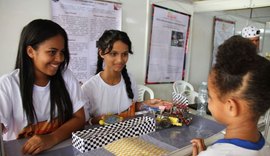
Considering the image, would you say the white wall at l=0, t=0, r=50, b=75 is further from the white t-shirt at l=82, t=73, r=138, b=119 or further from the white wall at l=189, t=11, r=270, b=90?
the white wall at l=189, t=11, r=270, b=90

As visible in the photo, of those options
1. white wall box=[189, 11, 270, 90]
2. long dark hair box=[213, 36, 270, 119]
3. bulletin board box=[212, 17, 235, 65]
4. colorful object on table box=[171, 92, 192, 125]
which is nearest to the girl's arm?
colorful object on table box=[171, 92, 192, 125]

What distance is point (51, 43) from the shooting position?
1.02 m

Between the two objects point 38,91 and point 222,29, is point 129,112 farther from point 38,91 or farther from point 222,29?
point 222,29

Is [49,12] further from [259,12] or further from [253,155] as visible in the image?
[259,12]

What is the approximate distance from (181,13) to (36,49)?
2.50m

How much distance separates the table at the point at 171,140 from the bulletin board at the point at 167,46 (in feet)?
5.67

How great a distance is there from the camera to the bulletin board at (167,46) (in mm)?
2818

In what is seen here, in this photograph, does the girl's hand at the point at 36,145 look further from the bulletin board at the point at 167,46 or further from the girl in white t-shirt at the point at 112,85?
the bulletin board at the point at 167,46

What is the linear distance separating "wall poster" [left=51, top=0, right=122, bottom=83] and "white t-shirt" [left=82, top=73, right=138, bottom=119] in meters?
0.81

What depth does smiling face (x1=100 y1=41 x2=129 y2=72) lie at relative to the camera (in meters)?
1.41

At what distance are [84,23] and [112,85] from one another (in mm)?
988

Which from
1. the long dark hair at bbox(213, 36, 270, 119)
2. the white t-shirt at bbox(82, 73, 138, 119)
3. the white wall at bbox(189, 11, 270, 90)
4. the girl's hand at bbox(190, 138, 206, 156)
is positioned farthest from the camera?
the white wall at bbox(189, 11, 270, 90)

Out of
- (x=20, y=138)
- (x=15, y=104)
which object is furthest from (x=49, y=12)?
(x=20, y=138)

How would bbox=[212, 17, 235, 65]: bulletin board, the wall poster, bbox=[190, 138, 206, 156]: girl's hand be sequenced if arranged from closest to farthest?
bbox=[190, 138, 206, 156]: girl's hand, the wall poster, bbox=[212, 17, 235, 65]: bulletin board
